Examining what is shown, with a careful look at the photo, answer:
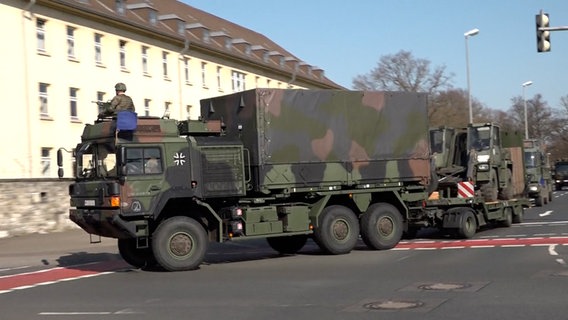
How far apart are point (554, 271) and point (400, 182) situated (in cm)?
582

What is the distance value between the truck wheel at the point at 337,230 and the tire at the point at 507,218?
22.7 feet

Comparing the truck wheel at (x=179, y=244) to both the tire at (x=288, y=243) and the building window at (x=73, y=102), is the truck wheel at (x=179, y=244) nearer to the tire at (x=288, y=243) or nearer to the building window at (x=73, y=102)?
the tire at (x=288, y=243)

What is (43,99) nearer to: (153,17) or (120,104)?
(153,17)

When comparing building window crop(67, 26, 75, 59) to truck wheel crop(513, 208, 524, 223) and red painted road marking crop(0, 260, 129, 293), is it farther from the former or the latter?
truck wheel crop(513, 208, 524, 223)

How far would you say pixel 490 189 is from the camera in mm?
21016

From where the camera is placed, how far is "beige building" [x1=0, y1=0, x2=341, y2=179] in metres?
33.1

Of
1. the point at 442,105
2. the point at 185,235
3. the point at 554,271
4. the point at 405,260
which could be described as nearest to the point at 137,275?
the point at 185,235

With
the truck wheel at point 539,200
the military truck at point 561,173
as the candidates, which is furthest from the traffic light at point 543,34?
the military truck at point 561,173

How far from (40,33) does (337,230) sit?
24.0m

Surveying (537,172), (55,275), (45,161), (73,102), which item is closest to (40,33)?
(73,102)

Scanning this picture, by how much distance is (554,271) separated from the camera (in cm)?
1201

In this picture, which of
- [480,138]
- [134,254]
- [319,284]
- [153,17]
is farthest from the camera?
[153,17]

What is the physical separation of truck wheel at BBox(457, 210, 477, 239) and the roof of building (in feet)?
79.8

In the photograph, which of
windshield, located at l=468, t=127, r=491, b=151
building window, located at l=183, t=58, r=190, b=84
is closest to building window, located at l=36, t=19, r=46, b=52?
building window, located at l=183, t=58, r=190, b=84
